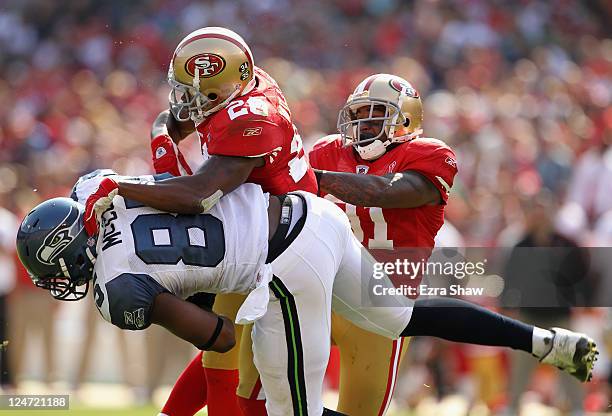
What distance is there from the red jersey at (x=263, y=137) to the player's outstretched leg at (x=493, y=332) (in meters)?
0.68

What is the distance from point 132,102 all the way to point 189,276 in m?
6.79

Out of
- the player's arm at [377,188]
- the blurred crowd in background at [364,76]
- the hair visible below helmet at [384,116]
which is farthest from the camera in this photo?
the blurred crowd in background at [364,76]

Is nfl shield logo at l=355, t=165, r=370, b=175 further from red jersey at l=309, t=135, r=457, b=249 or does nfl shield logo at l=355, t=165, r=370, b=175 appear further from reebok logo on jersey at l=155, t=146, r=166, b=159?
reebok logo on jersey at l=155, t=146, r=166, b=159

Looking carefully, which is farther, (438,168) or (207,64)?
(438,168)

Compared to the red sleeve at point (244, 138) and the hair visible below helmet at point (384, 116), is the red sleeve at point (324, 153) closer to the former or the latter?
the hair visible below helmet at point (384, 116)

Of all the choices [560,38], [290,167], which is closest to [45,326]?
[290,167]


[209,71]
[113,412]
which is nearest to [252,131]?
[209,71]

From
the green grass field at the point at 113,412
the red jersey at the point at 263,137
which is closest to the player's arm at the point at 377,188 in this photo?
the red jersey at the point at 263,137

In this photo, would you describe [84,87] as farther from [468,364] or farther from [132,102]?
[468,364]

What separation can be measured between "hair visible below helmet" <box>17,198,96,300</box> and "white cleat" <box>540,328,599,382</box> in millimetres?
1821

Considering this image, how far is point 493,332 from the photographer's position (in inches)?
175

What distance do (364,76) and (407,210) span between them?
5974 mm

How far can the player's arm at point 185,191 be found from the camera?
3871mm

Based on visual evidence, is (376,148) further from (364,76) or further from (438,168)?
(364,76)
